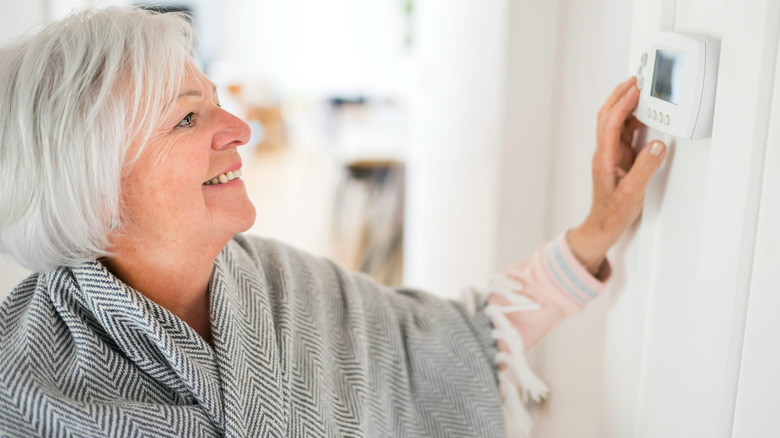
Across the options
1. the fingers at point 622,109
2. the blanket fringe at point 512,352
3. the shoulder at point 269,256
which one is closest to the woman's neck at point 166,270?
the shoulder at point 269,256

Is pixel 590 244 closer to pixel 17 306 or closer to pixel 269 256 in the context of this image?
pixel 269 256

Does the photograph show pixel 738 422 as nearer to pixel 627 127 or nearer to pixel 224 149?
pixel 627 127

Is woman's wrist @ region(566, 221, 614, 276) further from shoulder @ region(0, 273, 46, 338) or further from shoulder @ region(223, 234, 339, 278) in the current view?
shoulder @ region(0, 273, 46, 338)

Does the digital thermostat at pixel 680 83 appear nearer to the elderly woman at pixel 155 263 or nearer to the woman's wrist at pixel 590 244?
the elderly woman at pixel 155 263

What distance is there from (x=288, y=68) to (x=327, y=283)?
22.4 ft

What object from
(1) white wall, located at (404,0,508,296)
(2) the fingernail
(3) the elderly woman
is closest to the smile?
(3) the elderly woman

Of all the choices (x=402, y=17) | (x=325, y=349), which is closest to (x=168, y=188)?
(x=325, y=349)

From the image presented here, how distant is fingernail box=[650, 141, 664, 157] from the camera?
3.07ft

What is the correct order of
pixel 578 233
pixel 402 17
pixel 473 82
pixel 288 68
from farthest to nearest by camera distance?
pixel 288 68 < pixel 402 17 < pixel 473 82 < pixel 578 233

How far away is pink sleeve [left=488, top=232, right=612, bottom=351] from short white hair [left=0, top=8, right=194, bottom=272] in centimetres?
65

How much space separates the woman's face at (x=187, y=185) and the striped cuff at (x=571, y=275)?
0.50 meters

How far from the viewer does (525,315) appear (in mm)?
1221

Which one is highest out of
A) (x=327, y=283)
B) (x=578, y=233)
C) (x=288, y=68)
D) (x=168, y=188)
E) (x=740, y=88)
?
(x=740, y=88)

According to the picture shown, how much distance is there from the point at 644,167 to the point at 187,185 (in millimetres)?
632
